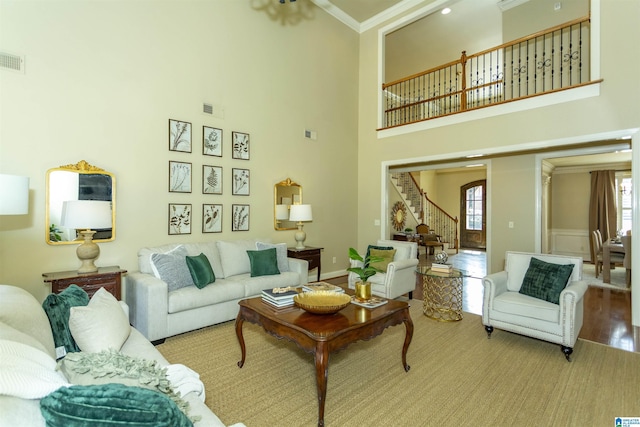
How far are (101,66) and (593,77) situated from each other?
6.02 meters

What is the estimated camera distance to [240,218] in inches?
193

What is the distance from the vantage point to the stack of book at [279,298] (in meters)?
2.59

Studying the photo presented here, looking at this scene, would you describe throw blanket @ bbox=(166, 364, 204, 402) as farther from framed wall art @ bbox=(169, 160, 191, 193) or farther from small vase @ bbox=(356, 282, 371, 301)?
framed wall art @ bbox=(169, 160, 191, 193)

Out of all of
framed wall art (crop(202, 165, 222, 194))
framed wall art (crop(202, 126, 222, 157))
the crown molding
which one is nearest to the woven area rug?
framed wall art (crop(202, 165, 222, 194))

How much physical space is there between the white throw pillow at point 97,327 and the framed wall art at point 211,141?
9.74 ft

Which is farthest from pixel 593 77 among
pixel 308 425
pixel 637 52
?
pixel 308 425

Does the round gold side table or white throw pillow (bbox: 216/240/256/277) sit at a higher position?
white throw pillow (bbox: 216/240/256/277)

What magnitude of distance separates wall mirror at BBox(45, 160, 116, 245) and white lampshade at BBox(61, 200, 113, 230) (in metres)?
A: 0.42

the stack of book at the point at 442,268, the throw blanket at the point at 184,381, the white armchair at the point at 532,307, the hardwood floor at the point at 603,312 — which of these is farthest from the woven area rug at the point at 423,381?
the stack of book at the point at 442,268

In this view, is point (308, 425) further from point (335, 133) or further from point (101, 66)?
point (335, 133)

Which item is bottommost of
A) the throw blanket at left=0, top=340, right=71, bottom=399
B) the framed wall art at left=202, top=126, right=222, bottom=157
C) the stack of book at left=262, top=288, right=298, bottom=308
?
the stack of book at left=262, top=288, right=298, bottom=308

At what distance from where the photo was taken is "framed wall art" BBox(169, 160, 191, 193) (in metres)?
4.16

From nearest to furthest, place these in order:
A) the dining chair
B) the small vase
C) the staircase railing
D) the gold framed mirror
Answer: the small vase
the dining chair
the gold framed mirror
the staircase railing

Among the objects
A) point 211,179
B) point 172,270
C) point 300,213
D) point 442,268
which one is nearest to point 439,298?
point 442,268
